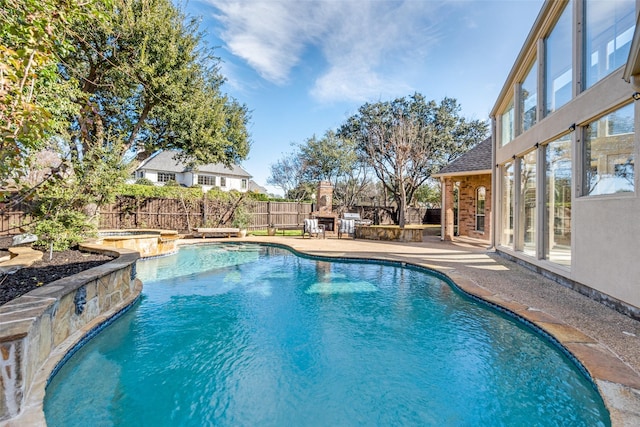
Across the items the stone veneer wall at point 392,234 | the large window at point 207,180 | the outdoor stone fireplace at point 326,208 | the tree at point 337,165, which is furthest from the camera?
the large window at point 207,180

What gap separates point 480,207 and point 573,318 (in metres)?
10.1

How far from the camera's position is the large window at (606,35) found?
445 cm

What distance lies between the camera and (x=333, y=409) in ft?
8.50

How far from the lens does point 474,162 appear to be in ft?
40.4

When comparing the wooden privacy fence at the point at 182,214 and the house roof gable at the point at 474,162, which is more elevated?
the house roof gable at the point at 474,162

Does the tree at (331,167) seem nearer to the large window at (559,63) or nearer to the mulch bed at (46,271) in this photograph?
the large window at (559,63)

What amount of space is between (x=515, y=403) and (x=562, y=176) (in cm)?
514

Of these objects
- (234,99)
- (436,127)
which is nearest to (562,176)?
(234,99)

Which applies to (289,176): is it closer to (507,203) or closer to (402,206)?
(402,206)

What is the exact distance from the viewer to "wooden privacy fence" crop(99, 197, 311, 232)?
13.6 meters

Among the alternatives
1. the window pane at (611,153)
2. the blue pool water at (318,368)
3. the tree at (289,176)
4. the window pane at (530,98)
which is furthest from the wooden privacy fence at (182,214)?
the window pane at (611,153)

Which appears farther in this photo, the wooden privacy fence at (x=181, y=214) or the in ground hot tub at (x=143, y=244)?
the wooden privacy fence at (x=181, y=214)

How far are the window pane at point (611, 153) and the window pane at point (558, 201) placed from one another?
65 cm

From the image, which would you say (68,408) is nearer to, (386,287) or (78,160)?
(386,287)
